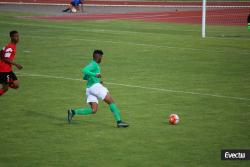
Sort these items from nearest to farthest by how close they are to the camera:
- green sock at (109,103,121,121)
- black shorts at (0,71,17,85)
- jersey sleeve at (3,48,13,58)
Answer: green sock at (109,103,121,121)
jersey sleeve at (3,48,13,58)
black shorts at (0,71,17,85)

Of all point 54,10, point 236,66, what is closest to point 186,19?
point 54,10

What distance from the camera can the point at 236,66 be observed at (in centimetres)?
2702

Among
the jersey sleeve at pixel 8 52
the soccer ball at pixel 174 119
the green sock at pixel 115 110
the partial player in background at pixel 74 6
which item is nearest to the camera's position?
the green sock at pixel 115 110

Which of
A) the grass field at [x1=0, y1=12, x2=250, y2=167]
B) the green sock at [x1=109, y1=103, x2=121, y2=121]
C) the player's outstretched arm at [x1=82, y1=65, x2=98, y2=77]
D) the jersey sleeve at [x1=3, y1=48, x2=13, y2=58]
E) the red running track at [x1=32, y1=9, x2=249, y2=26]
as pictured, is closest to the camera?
the grass field at [x1=0, y1=12, x2=250, y2=167]

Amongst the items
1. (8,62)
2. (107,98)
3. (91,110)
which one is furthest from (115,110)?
(8,62)

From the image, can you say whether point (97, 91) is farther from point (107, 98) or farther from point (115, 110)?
point (115, 110)

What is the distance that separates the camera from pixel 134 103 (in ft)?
63.6

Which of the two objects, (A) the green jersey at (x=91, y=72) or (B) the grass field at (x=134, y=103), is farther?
(A) the green jersey at (x=91, y=72)

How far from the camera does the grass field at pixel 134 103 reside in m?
13.6

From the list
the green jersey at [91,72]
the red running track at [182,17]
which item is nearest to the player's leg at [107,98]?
the green jersey at [91,72]

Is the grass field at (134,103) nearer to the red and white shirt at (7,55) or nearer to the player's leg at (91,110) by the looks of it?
the player's leg at (91,110)

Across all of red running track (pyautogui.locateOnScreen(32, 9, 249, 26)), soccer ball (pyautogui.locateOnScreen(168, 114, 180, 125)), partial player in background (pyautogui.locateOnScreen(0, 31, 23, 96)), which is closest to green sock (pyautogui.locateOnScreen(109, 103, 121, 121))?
soccer ball (pyautogui.locateOnScreen(168, 114, 180, 125))

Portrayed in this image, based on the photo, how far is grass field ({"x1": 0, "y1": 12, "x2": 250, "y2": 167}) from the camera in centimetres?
1362

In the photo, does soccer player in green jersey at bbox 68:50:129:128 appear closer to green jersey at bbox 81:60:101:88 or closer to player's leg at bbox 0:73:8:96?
green jersey at bbox 81:60:101:88
